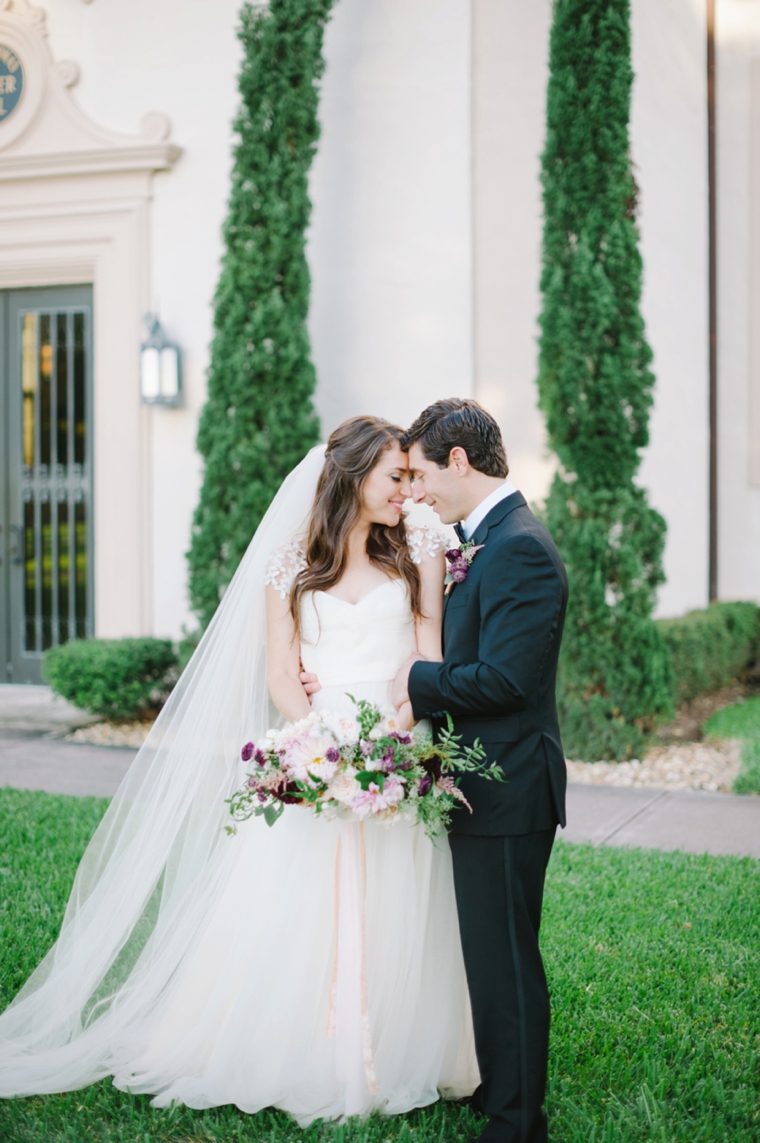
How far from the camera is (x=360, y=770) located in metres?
2.70

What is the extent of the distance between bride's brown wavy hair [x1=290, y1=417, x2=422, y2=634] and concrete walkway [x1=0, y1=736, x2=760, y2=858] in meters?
2.79

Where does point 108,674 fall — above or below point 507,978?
above

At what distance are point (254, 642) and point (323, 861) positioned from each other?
75 cm

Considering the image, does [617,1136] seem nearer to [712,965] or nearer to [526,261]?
[712,965]

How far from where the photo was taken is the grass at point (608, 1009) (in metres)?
2.93

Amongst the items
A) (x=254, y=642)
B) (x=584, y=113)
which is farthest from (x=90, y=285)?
(x=254, y=642)

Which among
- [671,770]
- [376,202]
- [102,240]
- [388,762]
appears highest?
[376,202]

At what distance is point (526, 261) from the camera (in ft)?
26.9

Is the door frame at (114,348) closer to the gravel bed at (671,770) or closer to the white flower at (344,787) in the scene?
the gravel bed at (671,770)

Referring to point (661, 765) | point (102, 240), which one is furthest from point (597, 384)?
point (102, 240)

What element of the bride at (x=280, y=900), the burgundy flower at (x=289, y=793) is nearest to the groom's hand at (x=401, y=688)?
the bride at (x=280, y=900)

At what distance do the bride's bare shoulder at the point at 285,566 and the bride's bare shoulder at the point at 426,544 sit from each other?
1.16 feet

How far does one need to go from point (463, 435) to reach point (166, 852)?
1698 millimetres

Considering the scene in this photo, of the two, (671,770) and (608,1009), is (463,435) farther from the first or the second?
(671,770)
